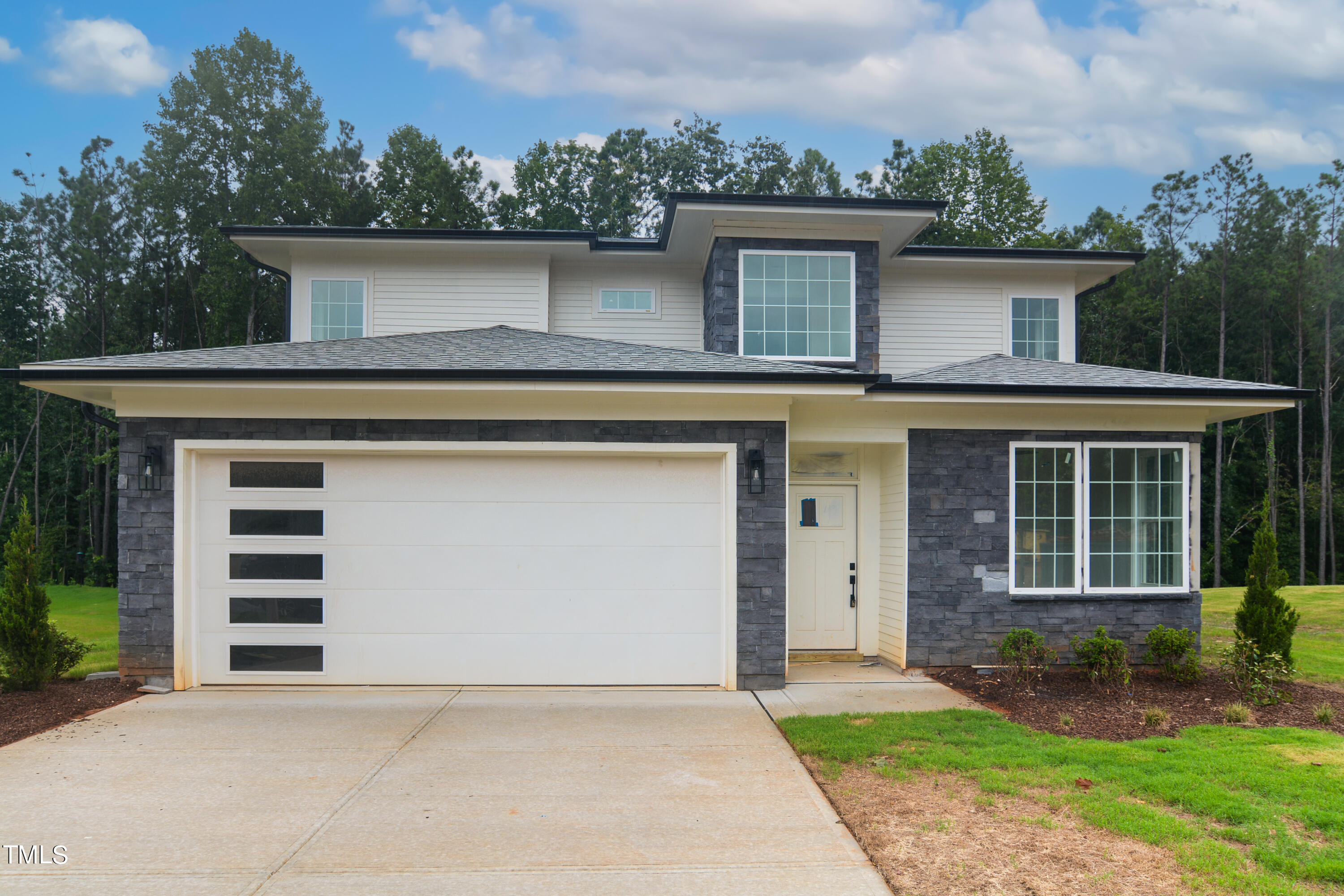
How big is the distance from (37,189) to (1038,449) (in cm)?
3256

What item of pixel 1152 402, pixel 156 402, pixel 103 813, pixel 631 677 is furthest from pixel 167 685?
pixel 1152 402

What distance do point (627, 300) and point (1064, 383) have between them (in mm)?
5787

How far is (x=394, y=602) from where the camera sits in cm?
752

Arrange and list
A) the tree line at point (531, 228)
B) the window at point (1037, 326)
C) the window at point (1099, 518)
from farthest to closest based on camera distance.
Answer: the tree line at point (531, 228) < the window at point (1037, 326) < the window at point (1099, 518)

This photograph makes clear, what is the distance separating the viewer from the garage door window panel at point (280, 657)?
7.48m

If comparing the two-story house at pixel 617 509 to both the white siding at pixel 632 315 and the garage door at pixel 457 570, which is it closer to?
the garage door at pixel 457 570

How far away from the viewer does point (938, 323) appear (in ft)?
37.8

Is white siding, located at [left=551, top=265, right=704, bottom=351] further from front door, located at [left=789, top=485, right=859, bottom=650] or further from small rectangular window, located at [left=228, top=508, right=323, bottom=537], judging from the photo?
small rectangular window, located at [left=228, top=508, right=323, bottom=537]

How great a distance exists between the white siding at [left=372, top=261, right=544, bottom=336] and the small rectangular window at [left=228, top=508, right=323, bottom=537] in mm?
4033

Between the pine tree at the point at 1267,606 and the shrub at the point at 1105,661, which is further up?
the pine tree at the point at 1267,606

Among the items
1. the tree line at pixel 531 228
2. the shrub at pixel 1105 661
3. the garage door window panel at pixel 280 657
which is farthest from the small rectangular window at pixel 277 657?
the tree line at pixel 531 228

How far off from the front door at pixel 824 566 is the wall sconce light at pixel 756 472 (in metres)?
1.60

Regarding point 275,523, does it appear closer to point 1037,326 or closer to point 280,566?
point 280,566

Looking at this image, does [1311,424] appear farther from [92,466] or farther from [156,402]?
[92,466]
